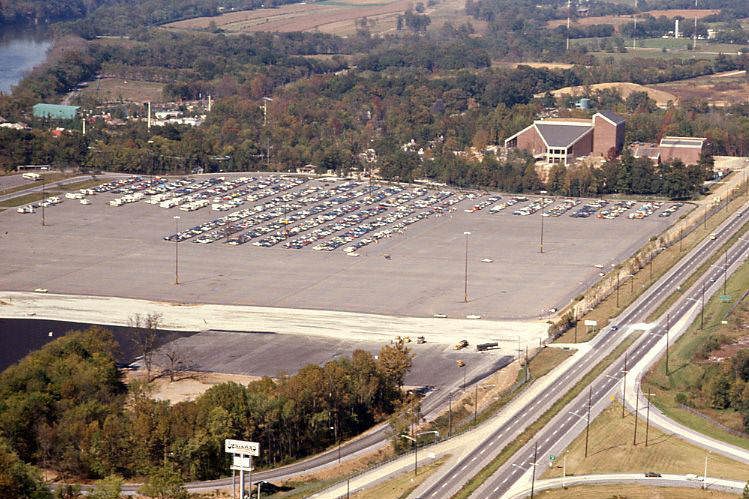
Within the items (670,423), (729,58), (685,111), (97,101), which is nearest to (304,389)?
(670,423)

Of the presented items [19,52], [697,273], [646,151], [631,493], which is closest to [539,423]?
[631,493]

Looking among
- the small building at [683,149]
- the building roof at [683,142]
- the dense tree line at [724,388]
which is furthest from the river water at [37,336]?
the building roof at [683,142]

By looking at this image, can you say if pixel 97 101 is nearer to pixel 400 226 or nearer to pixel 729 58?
pixel 400 226

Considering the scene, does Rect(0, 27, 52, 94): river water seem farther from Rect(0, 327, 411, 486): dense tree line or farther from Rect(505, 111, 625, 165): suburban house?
Rect(0, 327, 411, 486): dense tree line

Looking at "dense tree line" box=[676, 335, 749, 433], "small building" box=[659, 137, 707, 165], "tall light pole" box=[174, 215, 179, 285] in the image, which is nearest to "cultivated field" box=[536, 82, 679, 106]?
"small building" box=[659, 137, 707, 165]

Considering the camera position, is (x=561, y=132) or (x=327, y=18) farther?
(x=327, y=18)

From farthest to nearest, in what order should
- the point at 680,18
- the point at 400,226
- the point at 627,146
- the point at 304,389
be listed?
the point at 680,18 → the point at 627,146 → the point at 400,226 → the point at 304,389

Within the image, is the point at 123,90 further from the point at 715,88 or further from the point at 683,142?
the point at 683,142
